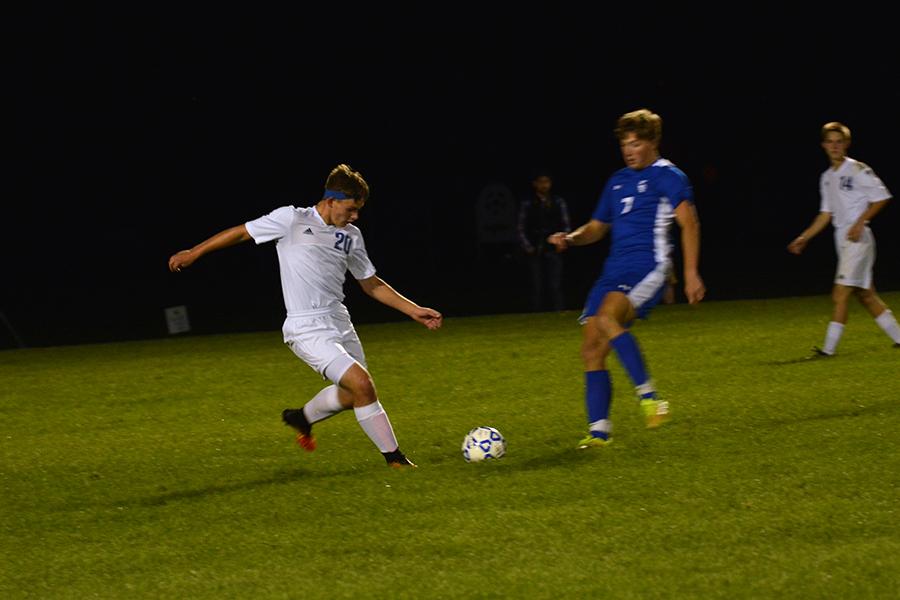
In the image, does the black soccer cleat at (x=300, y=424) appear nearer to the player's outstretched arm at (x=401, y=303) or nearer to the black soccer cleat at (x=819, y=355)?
the player's outstretched arm at (x=401, y=303)

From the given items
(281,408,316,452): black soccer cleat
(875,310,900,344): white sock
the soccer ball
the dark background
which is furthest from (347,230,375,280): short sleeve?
the dark background

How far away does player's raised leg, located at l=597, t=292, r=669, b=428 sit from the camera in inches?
323

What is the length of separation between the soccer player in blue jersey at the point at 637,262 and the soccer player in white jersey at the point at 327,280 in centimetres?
103

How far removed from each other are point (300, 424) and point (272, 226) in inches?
53.8

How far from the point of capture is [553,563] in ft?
19.0

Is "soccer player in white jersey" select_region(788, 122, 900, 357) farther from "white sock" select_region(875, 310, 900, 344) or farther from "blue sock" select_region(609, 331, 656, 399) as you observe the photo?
"blue sock" select_region(609, 331, 656, 399)

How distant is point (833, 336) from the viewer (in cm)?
1241

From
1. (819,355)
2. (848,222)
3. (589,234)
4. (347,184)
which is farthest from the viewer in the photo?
(848,222)

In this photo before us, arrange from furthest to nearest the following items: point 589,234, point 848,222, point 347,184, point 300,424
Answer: point 848,222 → point 589,234 → point 300,424 → point 347,184

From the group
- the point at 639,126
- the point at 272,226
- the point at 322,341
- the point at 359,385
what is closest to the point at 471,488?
the point at 359,385

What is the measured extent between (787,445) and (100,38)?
2881cm

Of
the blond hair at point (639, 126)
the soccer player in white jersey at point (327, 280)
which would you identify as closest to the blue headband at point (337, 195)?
the soccer player in white jersey at point (327, 280)

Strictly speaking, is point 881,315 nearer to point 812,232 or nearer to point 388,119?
point 812,232

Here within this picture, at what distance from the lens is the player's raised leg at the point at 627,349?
8.20 m
